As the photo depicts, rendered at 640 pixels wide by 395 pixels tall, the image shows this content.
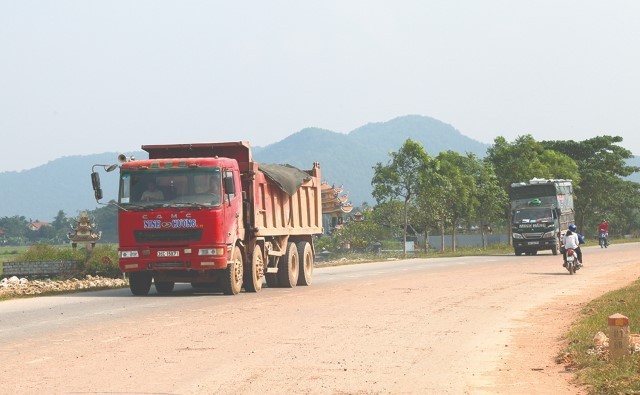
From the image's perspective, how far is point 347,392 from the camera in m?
9.13

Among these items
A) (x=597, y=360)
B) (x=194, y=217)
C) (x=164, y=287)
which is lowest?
(x=597, y=360)

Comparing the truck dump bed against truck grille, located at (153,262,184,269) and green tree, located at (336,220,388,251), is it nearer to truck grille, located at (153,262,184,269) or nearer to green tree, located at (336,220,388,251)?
truck grille, located at (153,262,184,269)

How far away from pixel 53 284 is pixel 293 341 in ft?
69.6

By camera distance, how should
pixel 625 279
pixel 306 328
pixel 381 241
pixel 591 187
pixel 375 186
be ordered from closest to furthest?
pixel 306 328 → pixel 625 279 → pixel 375 186 → pixel 381 241 → pixel 591 187

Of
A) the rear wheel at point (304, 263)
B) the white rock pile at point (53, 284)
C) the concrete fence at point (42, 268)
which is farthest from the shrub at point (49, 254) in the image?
the rear wheel at point (304, 263)

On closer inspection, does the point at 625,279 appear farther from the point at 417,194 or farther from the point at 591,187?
the point at 591,187

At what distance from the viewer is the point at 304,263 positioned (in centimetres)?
2628

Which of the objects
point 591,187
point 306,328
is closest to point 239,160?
point 306,328

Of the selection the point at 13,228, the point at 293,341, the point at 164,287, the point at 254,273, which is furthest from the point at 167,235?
the point at 13,228

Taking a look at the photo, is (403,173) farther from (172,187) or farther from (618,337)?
(618,337)

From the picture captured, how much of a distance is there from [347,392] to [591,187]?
84544 mm

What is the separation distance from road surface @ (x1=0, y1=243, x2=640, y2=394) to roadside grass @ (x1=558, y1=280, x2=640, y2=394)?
0.81ft

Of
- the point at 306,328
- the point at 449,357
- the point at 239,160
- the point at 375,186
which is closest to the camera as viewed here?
the point at 449,357

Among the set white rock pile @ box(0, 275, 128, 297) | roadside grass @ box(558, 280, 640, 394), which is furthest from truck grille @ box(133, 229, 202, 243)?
roadside grass @ box(558, 280, 640, 394)
